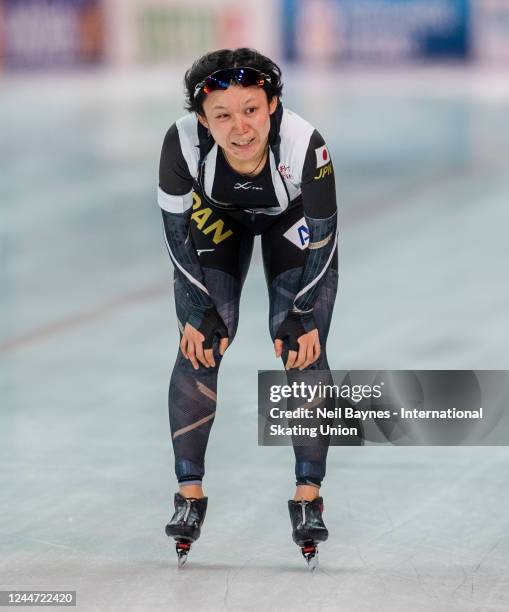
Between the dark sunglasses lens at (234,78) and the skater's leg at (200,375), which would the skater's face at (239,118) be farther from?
the skater's leg at (200,375)

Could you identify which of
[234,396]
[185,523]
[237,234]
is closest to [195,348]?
[237,234]

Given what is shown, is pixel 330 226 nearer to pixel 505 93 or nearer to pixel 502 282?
pixel 502 282

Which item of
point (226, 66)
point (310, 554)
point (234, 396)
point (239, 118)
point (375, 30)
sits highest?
point (226, 66)

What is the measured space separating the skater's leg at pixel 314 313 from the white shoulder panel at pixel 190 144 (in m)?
0.35

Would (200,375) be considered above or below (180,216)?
below

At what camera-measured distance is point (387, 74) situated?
688 inches

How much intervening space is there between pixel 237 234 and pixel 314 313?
334 mm

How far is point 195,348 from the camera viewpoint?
11.8 ft

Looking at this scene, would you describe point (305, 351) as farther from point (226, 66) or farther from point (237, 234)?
point (226, 66)

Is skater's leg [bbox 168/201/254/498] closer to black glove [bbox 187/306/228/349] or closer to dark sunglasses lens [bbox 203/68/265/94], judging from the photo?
black glove [bbox 187/306/228/349]

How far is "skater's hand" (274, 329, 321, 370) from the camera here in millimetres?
3574

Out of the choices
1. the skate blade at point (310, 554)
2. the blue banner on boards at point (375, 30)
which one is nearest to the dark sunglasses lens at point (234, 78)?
the skate blade at point (310, 554)

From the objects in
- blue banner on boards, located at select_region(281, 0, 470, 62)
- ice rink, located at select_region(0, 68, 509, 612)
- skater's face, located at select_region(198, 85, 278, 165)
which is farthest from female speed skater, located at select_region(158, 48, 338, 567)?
blue banner on boards, located at select_region(281, 0, 470, 62)

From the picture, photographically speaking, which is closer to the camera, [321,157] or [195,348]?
[321,157]
